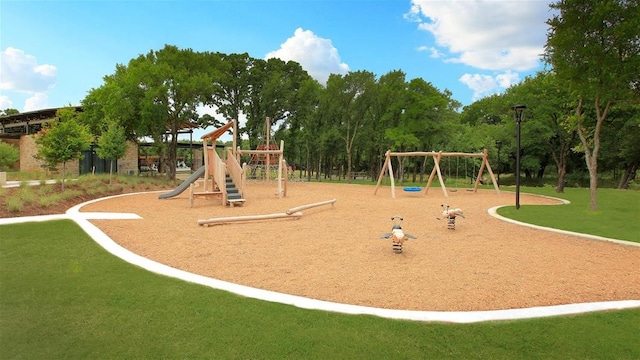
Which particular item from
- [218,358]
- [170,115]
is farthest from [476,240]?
[170,115]

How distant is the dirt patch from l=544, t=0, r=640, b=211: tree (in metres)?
6.47

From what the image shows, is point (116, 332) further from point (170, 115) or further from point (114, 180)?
point (170, 115)

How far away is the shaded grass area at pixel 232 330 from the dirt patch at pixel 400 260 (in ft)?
2.40

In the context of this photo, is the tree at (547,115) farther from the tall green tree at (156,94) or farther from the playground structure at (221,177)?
the tall green tree at (156,94)

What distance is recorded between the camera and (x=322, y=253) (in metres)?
7.52

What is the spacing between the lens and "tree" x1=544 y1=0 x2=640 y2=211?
12055 mm

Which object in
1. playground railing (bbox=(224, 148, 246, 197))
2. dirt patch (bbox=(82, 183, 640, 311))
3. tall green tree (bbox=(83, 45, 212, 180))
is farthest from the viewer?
tall green tree (bbox=(83, 45, 212, 180))

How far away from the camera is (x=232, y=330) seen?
392cm

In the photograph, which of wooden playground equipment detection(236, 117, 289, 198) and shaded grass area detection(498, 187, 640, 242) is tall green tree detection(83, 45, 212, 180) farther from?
shaded grass area detection(498, 187, 640, 242)

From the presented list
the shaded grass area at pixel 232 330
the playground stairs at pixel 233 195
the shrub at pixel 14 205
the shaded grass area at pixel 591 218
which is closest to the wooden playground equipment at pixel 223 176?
the playground stairs at pixel 233 195

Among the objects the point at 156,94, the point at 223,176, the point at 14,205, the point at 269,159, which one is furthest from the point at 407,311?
the point at 156,94

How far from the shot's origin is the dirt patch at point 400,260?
5.27 meters

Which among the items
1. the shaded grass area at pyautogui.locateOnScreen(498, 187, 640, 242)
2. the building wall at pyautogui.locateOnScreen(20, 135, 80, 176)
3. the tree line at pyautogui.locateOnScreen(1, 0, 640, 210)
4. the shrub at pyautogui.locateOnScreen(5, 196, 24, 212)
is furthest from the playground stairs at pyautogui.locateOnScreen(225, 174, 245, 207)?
the building wall at pyautogui.locateOnScreen(20, 135, 80, 176)

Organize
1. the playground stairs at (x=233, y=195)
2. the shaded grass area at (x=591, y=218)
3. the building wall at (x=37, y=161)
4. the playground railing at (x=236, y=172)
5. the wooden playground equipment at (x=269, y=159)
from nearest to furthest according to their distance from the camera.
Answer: the shaded grass area at (x=591, y=218) → the playground stairs at (x=233, y=195) → the playground railing at (x=236, y=172) → the wooden playground equipment at (x=269, y=159) → the building wall at (x=37, y=161)
